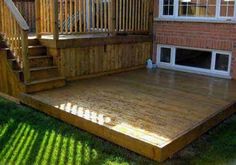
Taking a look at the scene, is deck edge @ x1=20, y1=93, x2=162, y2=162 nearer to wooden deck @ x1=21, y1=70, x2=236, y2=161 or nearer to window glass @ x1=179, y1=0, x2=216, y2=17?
wooden deck @ x1=21, y1=70, x2=236, y2=161

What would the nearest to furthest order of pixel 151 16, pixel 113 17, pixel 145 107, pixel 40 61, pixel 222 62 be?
pixel 145 107
pixel 40 61
pixel 222 62
pixel 113 17
pixel 151 16

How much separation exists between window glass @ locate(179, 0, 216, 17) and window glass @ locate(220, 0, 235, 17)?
176 mm

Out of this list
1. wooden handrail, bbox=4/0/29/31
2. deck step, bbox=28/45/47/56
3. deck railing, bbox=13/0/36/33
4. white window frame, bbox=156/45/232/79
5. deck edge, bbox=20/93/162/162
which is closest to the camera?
deck edge, bbox=20/93/162/162

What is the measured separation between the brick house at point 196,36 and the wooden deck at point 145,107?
1.83 ft

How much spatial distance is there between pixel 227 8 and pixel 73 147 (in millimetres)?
4381

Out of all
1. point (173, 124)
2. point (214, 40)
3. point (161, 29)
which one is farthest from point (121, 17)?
point (173, 124)

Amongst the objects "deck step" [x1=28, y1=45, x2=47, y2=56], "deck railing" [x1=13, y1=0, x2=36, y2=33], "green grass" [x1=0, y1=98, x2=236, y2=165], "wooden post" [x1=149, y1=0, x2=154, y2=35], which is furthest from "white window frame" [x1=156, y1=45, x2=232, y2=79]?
"deck railing" [x1=13, y1=0, x2=36, y2=33]

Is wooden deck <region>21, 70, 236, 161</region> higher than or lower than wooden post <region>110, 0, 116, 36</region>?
lower

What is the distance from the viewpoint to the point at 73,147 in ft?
11.9

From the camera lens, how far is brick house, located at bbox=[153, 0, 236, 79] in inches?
247

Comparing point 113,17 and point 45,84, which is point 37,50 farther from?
point 113,17

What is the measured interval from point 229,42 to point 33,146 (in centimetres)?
445

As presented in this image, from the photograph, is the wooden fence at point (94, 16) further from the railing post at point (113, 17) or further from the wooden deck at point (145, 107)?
the wooden deck at point (145, 107)

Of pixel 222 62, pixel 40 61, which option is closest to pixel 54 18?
pixel 40 61
